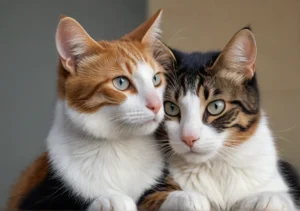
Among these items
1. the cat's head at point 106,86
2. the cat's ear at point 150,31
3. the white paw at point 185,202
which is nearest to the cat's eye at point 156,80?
the cat's head at point 106,86

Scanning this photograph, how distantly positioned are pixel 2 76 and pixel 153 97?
611mm

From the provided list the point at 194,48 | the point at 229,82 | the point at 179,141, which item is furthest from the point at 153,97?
the point at 194,48

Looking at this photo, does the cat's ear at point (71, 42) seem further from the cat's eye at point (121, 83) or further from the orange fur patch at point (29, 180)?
the orange fur patch at point (29, 180)

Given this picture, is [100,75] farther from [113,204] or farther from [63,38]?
[113,204]

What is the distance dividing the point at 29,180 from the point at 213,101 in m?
0.50

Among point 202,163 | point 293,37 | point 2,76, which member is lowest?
point 202,163

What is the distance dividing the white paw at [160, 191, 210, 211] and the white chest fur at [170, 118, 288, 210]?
11 cm

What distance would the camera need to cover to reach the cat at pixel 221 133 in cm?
95

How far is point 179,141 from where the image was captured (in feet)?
3.08

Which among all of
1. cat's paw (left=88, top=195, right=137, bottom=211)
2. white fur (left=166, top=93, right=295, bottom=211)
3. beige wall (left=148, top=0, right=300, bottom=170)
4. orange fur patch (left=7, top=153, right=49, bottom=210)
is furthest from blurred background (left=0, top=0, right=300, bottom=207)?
cat's paw (left=88, top=195, right=137, bottom=211)

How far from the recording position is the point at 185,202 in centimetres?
88

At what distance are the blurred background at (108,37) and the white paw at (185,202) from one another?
476mm

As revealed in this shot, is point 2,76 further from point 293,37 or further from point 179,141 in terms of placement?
point 293,37

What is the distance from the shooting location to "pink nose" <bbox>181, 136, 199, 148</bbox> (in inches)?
35.8
